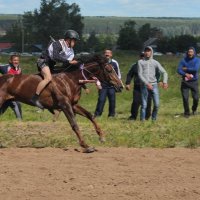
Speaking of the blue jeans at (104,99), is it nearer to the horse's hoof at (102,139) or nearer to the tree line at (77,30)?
the horse's hoof at (102,139)

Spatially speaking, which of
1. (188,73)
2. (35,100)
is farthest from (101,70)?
(188,73)

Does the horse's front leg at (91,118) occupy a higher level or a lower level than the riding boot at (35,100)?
lower

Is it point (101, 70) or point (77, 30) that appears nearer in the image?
point (101, 70)

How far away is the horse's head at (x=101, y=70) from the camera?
12.3m

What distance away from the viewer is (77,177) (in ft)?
29.2

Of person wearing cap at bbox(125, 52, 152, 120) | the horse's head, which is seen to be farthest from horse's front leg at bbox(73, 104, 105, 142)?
person wearing cap at bbox(125, 52, 152, 120)

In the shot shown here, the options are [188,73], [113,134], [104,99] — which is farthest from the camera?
[188,73]

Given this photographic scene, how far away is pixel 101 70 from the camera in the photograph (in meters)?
12.3

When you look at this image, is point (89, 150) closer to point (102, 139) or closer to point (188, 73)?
point (102, 139)

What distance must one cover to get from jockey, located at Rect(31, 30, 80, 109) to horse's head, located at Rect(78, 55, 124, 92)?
39 centimetres

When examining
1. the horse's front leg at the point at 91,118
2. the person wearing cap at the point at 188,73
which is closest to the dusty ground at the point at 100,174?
the horse's front leg at the point at 91,118

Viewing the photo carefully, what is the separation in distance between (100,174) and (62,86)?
314cm

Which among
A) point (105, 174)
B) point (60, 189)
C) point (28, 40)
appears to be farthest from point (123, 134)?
point (28, 40)

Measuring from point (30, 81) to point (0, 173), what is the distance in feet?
10.3
